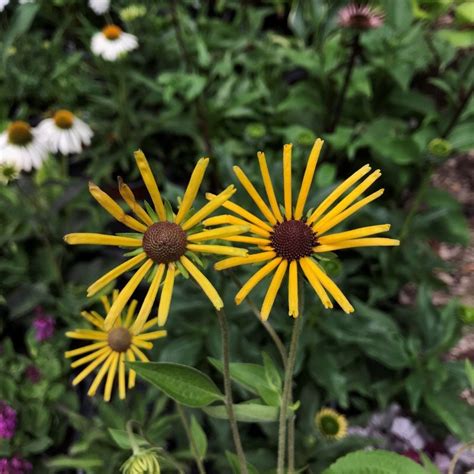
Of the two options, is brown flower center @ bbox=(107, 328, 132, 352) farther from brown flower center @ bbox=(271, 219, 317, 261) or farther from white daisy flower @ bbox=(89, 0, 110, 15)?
white daisy flower @ bbox=(89, 0, 110, 15)

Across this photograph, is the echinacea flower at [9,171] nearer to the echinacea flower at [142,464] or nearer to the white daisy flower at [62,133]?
the white daisy flower at [62,133]

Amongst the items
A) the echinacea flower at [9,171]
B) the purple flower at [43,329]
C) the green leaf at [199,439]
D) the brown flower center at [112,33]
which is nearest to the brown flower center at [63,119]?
the echinacea flower at [9,171]

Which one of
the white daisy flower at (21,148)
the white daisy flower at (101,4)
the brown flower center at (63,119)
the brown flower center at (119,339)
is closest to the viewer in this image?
the brown flower center at (119,339)

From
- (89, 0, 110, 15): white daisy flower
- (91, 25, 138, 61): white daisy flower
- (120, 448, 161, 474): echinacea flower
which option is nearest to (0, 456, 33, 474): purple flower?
(120, 448, 161, 474): echinacea flower

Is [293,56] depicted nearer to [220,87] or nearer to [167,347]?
[220,87]

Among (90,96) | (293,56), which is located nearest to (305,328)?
(293,56)

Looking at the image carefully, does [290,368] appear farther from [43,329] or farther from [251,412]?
[43,329]
